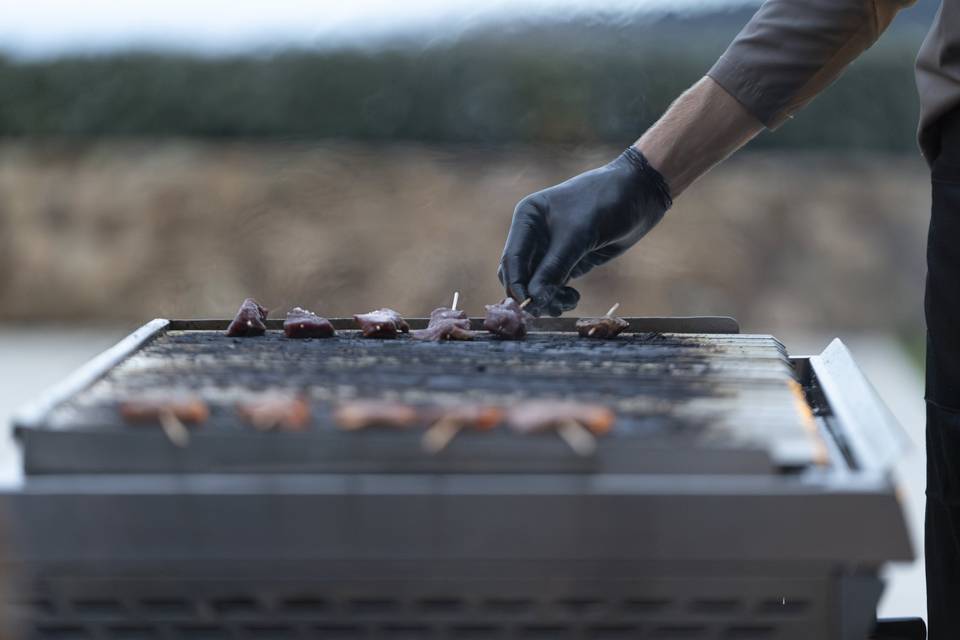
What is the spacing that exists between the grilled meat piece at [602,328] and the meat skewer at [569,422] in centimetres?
86

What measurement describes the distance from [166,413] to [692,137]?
1583 mm

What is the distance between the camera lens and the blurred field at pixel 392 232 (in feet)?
29.6

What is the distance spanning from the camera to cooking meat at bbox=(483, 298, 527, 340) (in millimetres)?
2365

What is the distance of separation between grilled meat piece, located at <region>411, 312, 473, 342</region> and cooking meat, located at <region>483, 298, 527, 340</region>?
0.06 meters

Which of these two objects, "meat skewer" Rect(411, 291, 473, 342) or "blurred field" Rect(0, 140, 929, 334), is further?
"blurred field" Rect(0, 140, 929, 334)

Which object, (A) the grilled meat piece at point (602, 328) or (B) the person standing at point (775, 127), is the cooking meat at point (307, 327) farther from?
(A) the grilled meat piece at point (602, 328)

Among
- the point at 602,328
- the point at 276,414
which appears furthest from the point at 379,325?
the point at 276,414

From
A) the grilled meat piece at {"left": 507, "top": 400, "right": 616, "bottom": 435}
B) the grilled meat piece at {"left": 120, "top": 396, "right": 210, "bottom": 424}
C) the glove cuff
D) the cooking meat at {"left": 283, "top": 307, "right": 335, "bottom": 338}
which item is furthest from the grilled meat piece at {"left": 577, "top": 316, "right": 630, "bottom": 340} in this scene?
the grilled meat piece at {"left": 120, "top": 396, "right": 210, "bottom": 424}

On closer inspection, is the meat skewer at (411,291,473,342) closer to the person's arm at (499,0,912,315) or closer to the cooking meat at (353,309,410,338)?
the cooking meat at (353,309,410,338)

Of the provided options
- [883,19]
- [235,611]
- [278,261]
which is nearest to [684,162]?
[883,19]

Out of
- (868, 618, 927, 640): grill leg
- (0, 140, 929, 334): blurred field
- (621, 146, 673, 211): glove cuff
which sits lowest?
(868, 618, 927, 640): grill leg

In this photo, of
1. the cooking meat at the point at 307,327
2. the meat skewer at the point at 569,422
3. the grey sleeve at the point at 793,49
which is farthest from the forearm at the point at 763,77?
the meat skewer at the point at 569,422

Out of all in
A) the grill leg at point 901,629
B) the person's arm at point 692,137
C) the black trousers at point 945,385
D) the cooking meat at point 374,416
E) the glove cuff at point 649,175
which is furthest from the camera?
the glove cuff at point 649,175

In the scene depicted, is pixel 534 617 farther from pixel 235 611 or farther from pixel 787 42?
pixel 787 42
